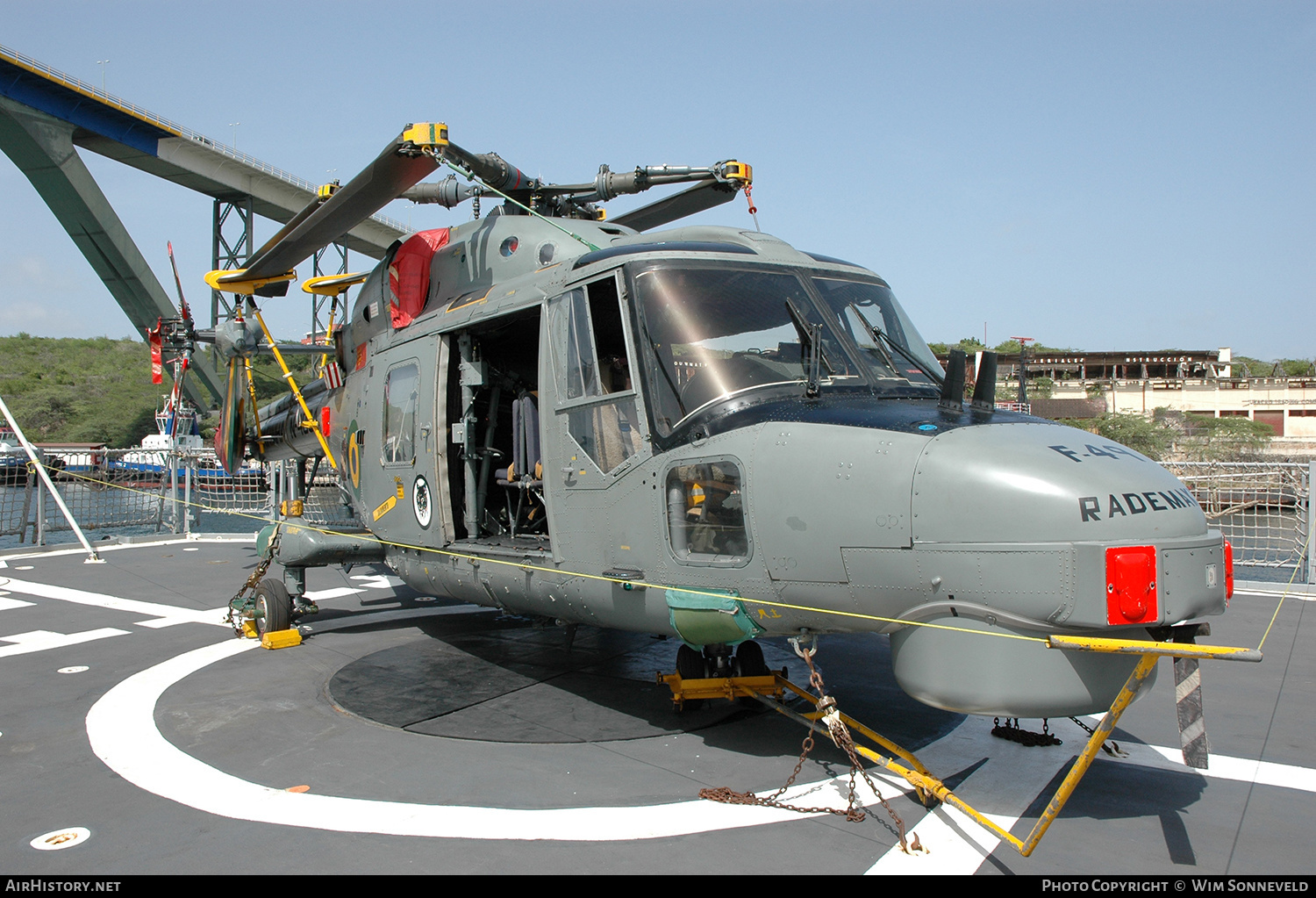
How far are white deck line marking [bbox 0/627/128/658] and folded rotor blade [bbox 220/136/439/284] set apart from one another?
13.5ft

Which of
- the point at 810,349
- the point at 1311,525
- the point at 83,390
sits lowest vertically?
the point at 1311,525

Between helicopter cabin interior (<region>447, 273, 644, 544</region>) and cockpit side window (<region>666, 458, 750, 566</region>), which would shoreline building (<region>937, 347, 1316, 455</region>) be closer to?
helicopter cabin interior (<region>447, 273, 644, 544</region>)

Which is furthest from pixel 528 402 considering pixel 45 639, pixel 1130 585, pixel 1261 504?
pixel 1261 504

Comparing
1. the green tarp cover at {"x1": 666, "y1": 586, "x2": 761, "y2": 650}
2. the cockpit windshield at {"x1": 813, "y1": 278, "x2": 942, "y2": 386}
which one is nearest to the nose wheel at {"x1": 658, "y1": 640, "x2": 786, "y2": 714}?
the green tarp cover at {"x1": 666, "y1": 586, "x2": 761, "y2": 650}

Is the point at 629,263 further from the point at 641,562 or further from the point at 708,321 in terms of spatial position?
the point at 641,562

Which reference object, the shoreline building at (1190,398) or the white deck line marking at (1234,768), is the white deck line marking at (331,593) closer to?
the white deck line marking at (1234,768)

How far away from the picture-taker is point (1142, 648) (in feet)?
11.5

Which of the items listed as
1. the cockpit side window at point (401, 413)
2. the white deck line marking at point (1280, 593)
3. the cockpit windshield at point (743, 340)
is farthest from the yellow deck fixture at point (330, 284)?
the white deck line marking at point (1280, 593)

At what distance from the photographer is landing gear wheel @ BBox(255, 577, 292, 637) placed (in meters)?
8.68

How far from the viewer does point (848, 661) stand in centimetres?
766

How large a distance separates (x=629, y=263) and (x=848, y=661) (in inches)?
167

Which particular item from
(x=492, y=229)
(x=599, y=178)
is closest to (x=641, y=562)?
(x=492, y=229)

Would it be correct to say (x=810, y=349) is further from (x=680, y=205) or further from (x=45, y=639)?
(x=45, y=639)

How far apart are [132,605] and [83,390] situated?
253 feet
